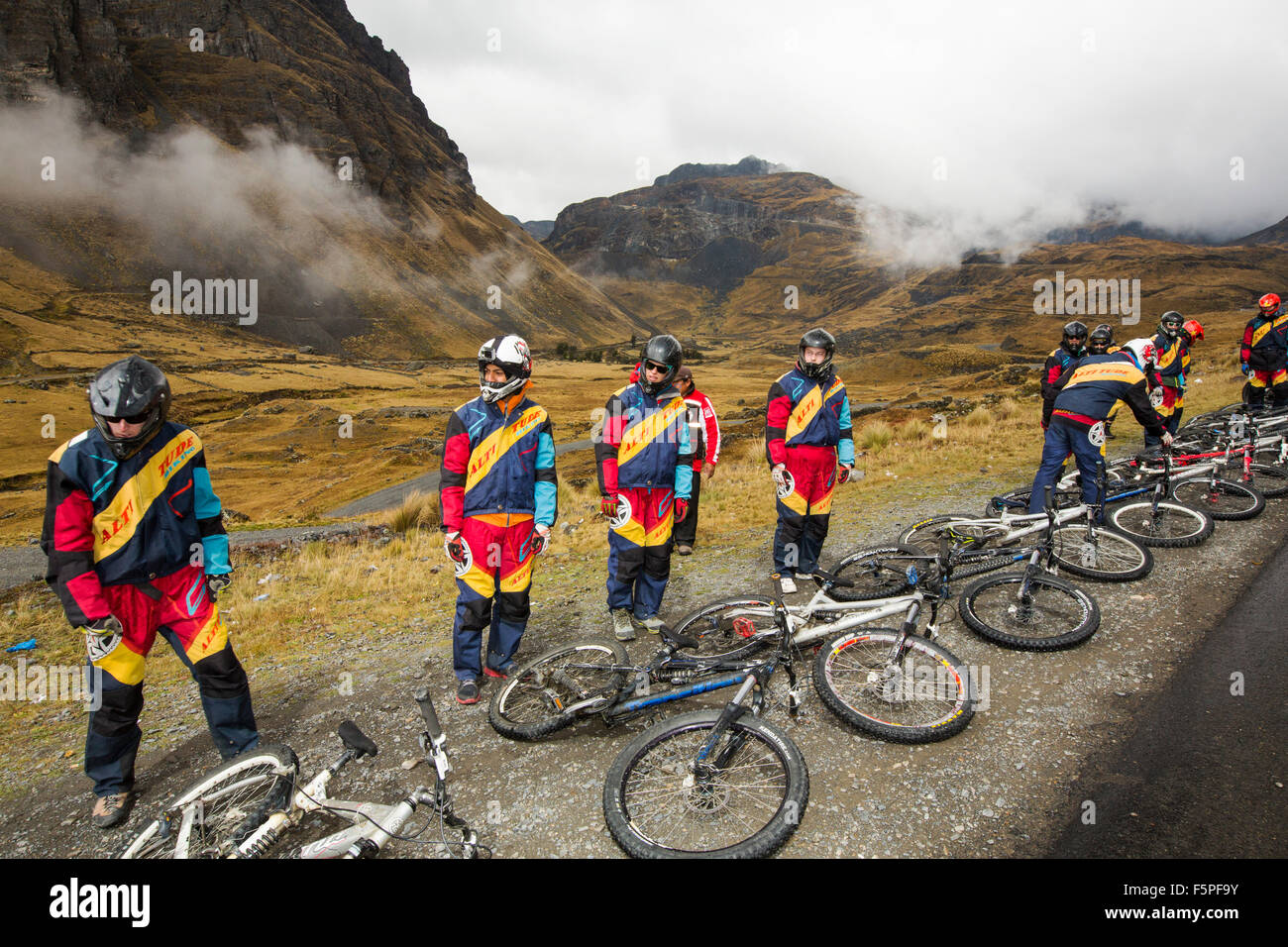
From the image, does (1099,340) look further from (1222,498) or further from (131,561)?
(131,561)

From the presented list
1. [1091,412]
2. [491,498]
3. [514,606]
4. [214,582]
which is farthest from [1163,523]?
[214,582]

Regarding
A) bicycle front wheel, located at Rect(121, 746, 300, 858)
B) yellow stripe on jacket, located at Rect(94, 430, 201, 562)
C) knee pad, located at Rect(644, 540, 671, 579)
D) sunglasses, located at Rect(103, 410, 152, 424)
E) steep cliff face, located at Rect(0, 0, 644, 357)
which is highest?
steep cliff face, located at Rect(0, 0, 644, 357)

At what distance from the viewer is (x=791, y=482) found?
6262mm

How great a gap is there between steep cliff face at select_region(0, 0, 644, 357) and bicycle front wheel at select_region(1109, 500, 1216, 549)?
313ft

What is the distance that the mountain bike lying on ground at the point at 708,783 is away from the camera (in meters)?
3.09

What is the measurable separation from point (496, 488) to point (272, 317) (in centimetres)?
9780

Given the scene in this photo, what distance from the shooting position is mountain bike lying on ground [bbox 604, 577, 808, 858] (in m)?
3.09

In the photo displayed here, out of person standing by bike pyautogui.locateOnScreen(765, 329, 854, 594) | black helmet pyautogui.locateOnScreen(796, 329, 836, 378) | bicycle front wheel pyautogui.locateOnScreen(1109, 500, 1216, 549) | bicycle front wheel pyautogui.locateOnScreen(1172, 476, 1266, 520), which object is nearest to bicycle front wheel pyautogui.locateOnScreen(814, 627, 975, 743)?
person standing by bike pyautogui.locateOnScreen(765, 329, 854, 594)

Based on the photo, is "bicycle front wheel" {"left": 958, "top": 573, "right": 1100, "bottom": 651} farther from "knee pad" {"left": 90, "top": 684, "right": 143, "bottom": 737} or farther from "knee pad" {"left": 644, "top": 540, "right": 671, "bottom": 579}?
"knee pad" {"left": 90, "top": 684, "right": 143, "bottom": 737}

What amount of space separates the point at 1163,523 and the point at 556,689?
7.25m

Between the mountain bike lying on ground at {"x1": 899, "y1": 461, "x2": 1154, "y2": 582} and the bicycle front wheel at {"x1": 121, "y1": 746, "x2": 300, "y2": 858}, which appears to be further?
the mountain bike lying on ground at {"x1": 899, "y1": 461, "x2": 1154, "y2": 582}

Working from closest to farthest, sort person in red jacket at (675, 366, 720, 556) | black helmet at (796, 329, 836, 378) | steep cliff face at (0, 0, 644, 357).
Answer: person in red jacket at (675, 366, 720, 556) → black helmet at (796, 329, 836, 378) → steep cliff face at (0, 0, 644, 357)

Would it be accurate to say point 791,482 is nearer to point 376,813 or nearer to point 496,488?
point 496,488

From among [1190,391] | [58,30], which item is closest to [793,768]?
[1190,391]
